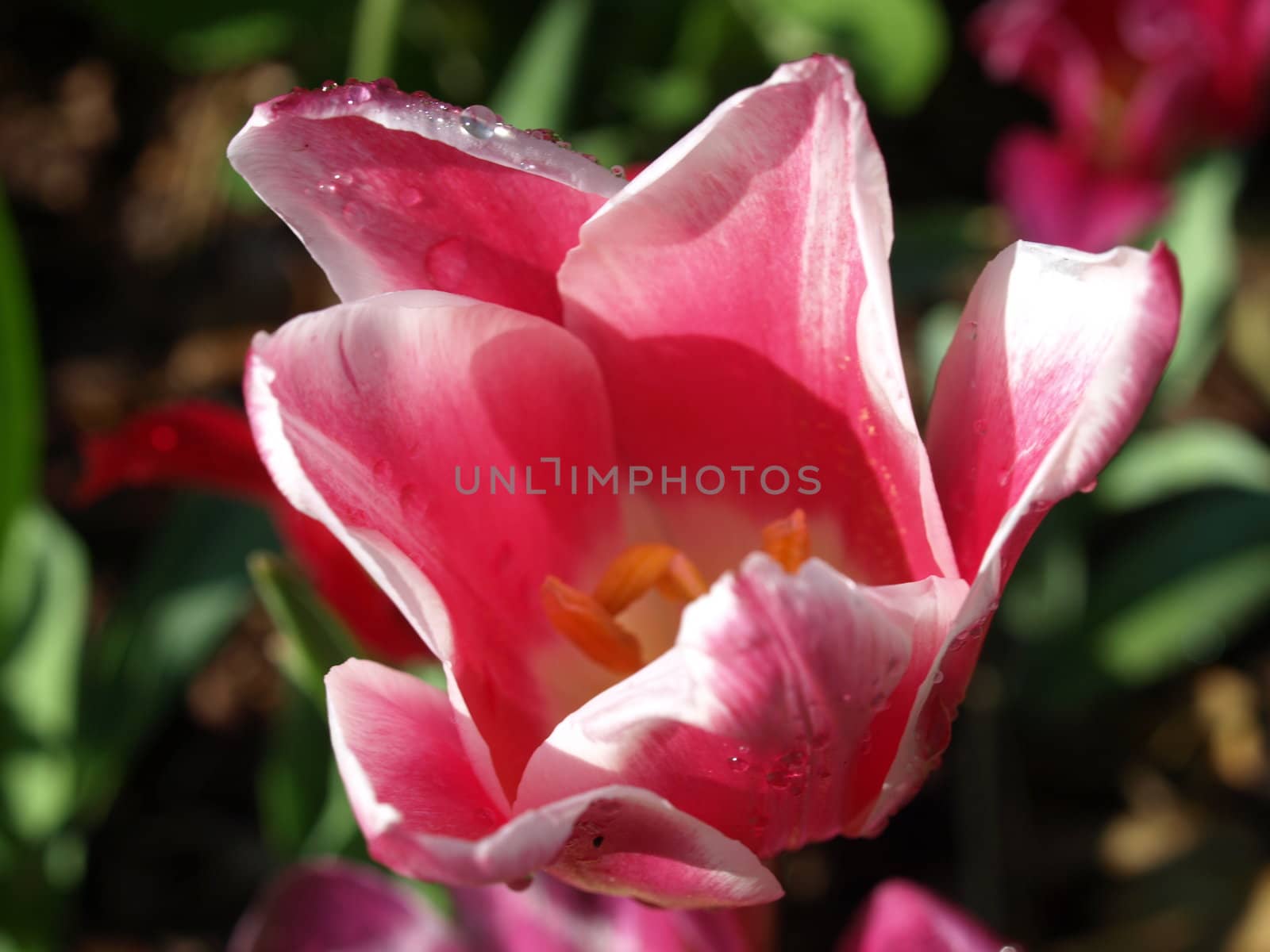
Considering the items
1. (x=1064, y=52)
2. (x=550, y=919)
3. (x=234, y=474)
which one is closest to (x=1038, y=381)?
(x=234, y=474)

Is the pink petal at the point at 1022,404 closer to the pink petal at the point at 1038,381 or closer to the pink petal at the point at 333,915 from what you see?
the pink petal at the point at 1038,381

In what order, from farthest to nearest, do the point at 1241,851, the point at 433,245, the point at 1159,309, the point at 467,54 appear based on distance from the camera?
the point at 467,54
the point at 1241,851
the point at 433,245
the point at 1159,309

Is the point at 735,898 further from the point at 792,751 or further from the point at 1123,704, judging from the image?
the point at 1123,704

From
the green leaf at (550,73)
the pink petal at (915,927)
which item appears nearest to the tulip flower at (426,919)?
the pink petal at (915,927)

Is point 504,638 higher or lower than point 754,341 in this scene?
lower

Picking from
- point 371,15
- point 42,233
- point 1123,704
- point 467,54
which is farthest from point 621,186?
point 42,233

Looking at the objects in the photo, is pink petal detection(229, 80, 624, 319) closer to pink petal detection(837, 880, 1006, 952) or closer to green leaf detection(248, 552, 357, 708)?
green leaf detection(248, 552, 357, 708)

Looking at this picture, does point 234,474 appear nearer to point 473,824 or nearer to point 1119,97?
point 473,824
